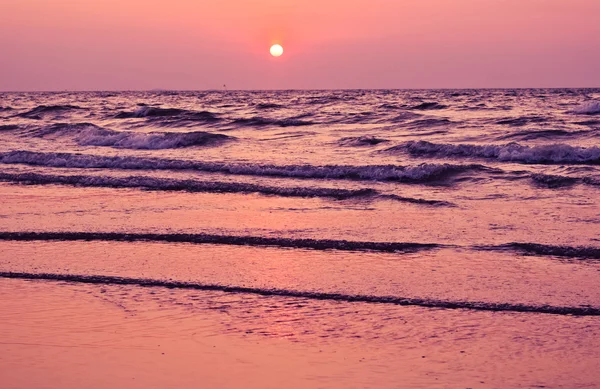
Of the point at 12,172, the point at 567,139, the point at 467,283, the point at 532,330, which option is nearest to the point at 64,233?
the point at 467,283

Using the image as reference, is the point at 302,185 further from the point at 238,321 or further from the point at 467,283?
the point at 238,321

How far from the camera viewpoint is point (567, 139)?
84.6 feet

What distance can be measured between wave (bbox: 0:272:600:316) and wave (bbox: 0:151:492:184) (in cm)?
988

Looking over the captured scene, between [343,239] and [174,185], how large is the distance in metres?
6.83

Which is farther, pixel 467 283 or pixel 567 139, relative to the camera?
pixel 567 139

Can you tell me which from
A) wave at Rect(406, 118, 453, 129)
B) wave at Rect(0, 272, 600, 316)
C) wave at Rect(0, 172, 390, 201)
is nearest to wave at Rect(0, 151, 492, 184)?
wave at Rect(0, 172, 390, 201)

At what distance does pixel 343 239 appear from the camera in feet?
33.1

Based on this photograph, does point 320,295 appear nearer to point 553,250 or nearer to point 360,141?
point 553,250

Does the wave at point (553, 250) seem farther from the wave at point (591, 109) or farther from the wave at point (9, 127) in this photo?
the wave at point (591, 109)

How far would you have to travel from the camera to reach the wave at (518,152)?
2098 cm

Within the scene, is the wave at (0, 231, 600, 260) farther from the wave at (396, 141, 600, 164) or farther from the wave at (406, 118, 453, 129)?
the wave at (406, 118, 453, 129)

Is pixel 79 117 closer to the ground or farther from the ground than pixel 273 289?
farther from the ground

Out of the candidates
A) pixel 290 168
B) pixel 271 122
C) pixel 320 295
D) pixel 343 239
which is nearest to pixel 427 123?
pixel 271 122

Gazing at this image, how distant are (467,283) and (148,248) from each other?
→ 4293mm
